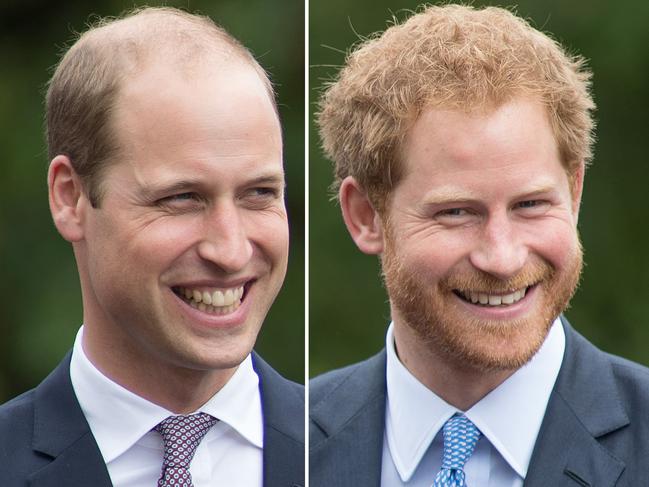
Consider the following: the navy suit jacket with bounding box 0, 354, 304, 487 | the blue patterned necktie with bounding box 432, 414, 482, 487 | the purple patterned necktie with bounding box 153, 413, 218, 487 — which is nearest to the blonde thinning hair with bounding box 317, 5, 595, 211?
the blue patterned necktie with bounding box 432, 414, 482, 487

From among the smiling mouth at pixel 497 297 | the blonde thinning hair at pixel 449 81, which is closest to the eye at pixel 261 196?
the blonde thinning hair at pixel 449 81

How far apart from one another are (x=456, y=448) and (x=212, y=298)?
541 millimetres

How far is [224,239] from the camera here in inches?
93.1

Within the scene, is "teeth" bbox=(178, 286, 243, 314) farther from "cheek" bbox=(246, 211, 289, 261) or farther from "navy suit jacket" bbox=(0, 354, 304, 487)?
"navy suit jacket" bbox=(0, 354, 304, 487)

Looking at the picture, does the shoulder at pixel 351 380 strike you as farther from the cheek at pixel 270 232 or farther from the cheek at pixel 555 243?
the cheek at pixel 555 243

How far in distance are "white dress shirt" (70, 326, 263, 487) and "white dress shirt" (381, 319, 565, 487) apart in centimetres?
32

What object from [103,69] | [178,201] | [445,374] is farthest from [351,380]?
[103,69]

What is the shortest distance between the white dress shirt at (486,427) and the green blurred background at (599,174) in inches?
7.7

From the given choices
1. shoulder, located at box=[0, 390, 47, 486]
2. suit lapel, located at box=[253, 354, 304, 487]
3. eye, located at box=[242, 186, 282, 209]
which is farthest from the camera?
suit lapel, located at box=[253, 354, 304, 487]

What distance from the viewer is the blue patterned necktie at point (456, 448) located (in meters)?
2.35

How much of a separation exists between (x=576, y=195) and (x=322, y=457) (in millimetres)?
738

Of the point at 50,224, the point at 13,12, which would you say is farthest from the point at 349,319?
the point at 13,12

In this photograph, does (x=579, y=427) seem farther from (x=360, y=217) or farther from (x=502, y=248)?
(x=360, y=217)

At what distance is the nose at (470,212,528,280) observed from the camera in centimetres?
231
